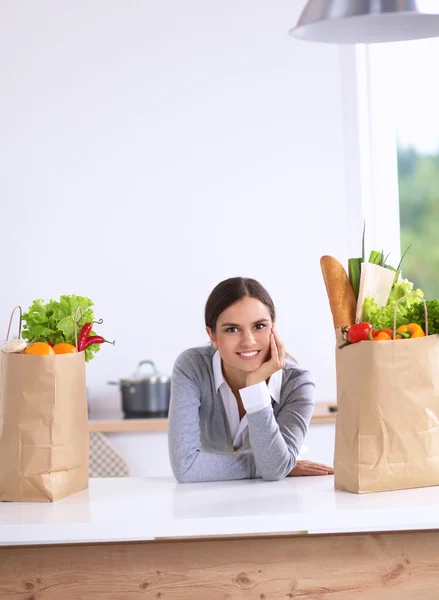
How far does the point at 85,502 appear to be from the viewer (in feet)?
5.62

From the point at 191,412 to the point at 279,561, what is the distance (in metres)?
0.66

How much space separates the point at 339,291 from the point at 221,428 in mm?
613

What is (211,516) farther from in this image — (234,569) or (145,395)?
(145,395)

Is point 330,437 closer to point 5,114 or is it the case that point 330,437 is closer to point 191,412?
point 191,412

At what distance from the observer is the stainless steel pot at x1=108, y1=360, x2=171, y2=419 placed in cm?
375

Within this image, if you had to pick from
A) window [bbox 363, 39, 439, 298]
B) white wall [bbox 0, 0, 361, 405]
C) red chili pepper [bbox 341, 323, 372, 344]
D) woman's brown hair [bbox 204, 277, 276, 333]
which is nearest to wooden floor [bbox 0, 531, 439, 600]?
red chili pepper [bbox 341, 323, 372, 344]

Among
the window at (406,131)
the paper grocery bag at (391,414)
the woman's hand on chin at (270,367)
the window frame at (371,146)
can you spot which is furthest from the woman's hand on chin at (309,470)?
the window at (406,131)

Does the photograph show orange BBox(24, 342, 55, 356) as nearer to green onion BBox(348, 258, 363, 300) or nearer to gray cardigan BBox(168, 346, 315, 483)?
gray cardigan BBox(168, 346, 315, 483)

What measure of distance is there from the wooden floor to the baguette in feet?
1.50

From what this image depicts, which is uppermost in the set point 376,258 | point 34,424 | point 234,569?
point 376,258

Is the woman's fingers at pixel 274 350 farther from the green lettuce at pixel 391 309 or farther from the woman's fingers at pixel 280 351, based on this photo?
the green lettuce at pixel 391 309

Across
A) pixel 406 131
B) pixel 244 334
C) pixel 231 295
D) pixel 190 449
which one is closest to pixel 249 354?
pixel 244 334

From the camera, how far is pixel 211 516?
1.53 meters

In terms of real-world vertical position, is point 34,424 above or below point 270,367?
below
